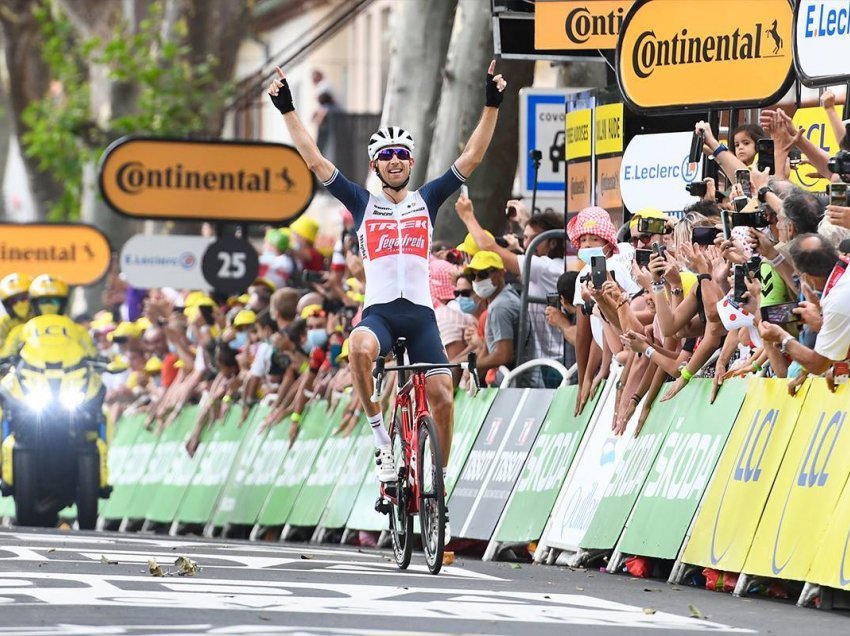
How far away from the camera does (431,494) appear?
13055 mm

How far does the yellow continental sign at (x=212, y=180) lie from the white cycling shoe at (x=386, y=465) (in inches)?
532

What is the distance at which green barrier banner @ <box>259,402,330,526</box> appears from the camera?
2136cm

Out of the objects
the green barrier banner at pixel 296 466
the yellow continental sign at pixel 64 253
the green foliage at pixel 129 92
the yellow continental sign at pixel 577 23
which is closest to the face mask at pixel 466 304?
the yellow continental sign at pixel 577 23

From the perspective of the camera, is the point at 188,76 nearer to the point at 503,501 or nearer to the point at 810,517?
the point at 503,501

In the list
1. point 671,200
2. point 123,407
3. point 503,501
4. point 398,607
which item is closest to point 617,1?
point 671,200

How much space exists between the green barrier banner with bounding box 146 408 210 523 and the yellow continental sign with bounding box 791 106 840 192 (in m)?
10.7

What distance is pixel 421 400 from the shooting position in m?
13.4

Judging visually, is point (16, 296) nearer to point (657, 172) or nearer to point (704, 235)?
point (657, 172)

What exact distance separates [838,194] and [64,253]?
25.3 meters

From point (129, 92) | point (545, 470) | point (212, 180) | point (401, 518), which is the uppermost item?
point (129, 92)

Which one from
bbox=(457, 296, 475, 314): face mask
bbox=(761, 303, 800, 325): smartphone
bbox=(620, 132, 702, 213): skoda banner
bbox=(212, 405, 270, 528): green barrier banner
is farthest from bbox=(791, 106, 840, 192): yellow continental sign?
bbox=(212, 405, 270, 528): green barrier banner

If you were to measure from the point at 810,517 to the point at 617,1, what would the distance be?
24.7 feet

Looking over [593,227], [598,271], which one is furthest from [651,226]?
[593,227]

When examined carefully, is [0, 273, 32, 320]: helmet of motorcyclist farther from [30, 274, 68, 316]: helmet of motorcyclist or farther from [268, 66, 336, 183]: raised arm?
[268, 66, 336, 183]: raised arm
